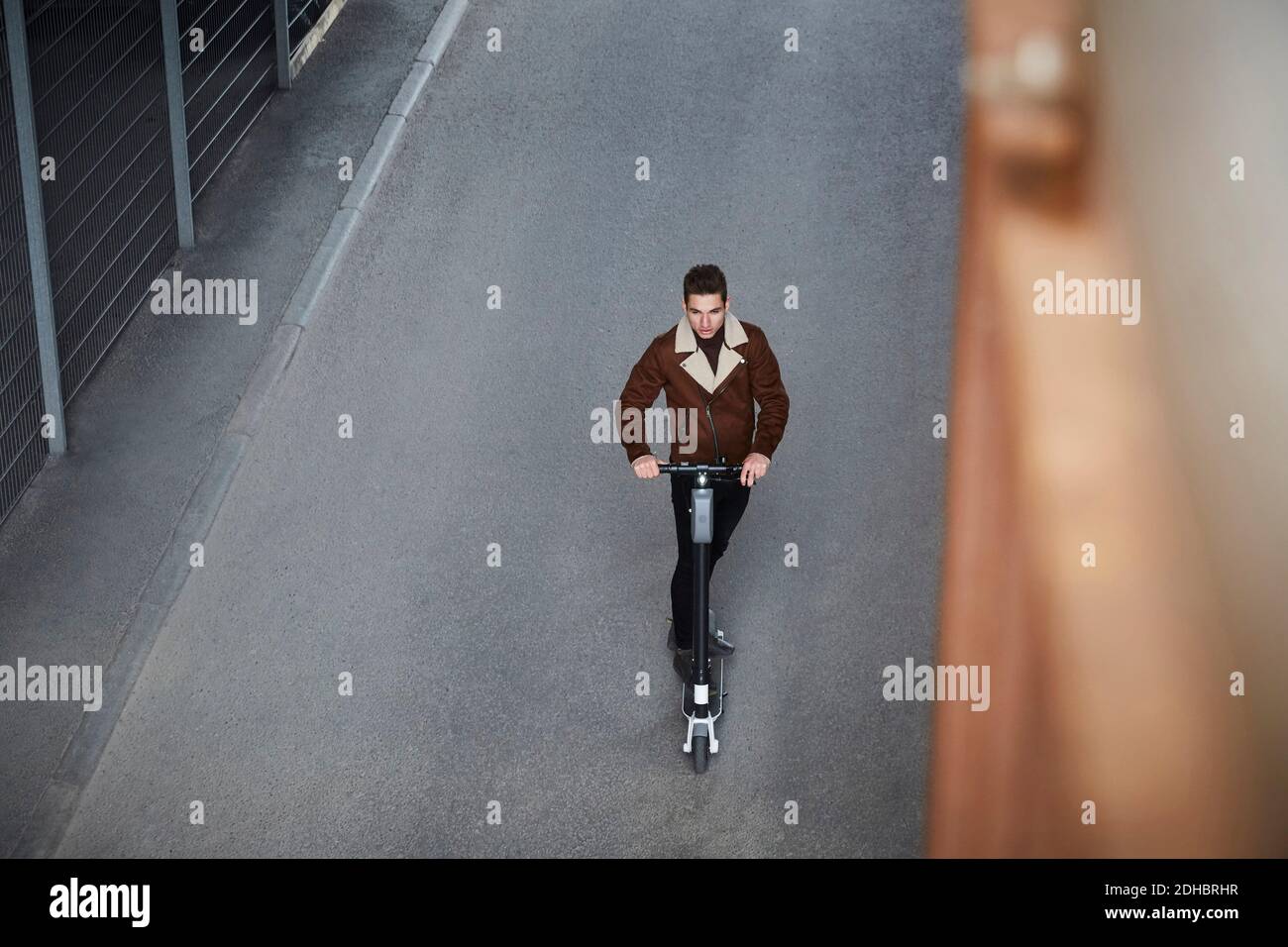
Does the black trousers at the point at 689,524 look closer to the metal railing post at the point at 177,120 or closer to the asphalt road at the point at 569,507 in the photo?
the asphalt road at the point at 569,507

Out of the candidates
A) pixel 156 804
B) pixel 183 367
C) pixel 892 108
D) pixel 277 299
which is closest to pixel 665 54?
pixel 892 108

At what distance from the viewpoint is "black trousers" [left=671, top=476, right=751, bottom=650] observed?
244 inches

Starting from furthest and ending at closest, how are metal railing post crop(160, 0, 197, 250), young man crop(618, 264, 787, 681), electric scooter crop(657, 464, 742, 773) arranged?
metal railing post crop(160, 0, 197, 250), young man crop(618, 264, 787, 681), electric scooter crop(657, 464, 742, 773)

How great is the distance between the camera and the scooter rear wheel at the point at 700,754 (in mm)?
6172

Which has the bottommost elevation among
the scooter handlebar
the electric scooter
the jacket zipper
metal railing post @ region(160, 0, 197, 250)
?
the electric scooter

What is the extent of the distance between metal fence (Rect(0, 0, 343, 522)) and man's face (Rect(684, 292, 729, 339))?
377 centimetres

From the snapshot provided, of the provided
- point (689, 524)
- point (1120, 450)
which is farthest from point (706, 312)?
point (1120, 450)

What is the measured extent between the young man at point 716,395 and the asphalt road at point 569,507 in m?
1.01

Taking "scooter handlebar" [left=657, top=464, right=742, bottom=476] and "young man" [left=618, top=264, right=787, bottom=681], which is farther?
"young man" [left=618, top=264, right=787, bottom=681]

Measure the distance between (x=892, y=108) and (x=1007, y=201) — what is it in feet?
4.25

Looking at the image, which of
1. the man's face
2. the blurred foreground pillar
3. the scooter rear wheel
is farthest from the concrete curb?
the blurred foreground pillar

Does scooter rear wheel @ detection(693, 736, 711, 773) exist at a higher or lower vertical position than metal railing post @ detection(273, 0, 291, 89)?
lower

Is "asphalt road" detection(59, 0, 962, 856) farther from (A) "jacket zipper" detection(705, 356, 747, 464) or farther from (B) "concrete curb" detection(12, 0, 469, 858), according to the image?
(A) "jacket zipper" detection(705, 356, 747, 464)

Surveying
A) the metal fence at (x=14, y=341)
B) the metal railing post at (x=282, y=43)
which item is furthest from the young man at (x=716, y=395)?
the metal railing post at (x=282, y=43)
